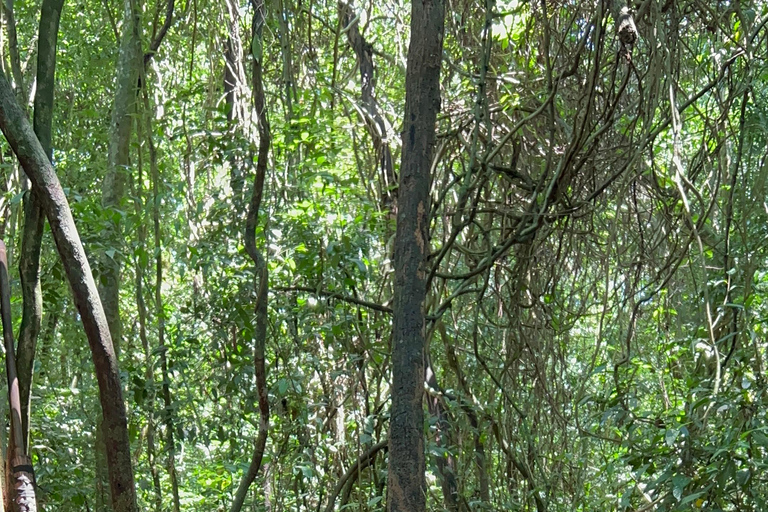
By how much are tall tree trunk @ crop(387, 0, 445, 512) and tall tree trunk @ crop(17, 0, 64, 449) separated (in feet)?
2.04

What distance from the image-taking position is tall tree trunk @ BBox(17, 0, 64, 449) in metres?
1.36

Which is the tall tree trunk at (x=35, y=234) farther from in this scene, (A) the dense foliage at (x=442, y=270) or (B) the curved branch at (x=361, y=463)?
(B) the curved branch at (x=361, y=463)

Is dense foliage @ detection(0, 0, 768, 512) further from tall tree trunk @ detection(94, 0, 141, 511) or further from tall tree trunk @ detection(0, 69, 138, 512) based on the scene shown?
tall tree trunk @ detection(0, 69, 138, 512)

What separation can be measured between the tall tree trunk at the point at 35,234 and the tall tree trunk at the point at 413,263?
0.62 metres

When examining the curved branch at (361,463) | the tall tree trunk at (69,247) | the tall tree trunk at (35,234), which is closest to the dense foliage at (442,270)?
the curved branch at (361,463)

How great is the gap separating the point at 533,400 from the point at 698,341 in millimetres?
601

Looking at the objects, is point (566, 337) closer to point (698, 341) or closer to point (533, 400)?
point (533, 400)

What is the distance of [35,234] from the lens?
138 cm

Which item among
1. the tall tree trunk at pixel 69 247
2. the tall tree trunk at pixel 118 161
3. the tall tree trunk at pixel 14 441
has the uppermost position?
the tall tree trunk at pixel 118 161

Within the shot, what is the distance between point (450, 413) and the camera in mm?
2367

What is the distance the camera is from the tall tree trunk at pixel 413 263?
1.22 meters

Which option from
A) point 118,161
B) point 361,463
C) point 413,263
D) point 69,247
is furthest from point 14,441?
point 118,161

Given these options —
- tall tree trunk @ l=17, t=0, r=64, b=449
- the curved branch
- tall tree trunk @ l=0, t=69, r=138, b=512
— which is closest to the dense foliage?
the curved branch

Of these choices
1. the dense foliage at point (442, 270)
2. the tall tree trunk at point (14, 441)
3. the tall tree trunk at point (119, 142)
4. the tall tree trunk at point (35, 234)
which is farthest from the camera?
the tall tree trunk at point (119, 142)
